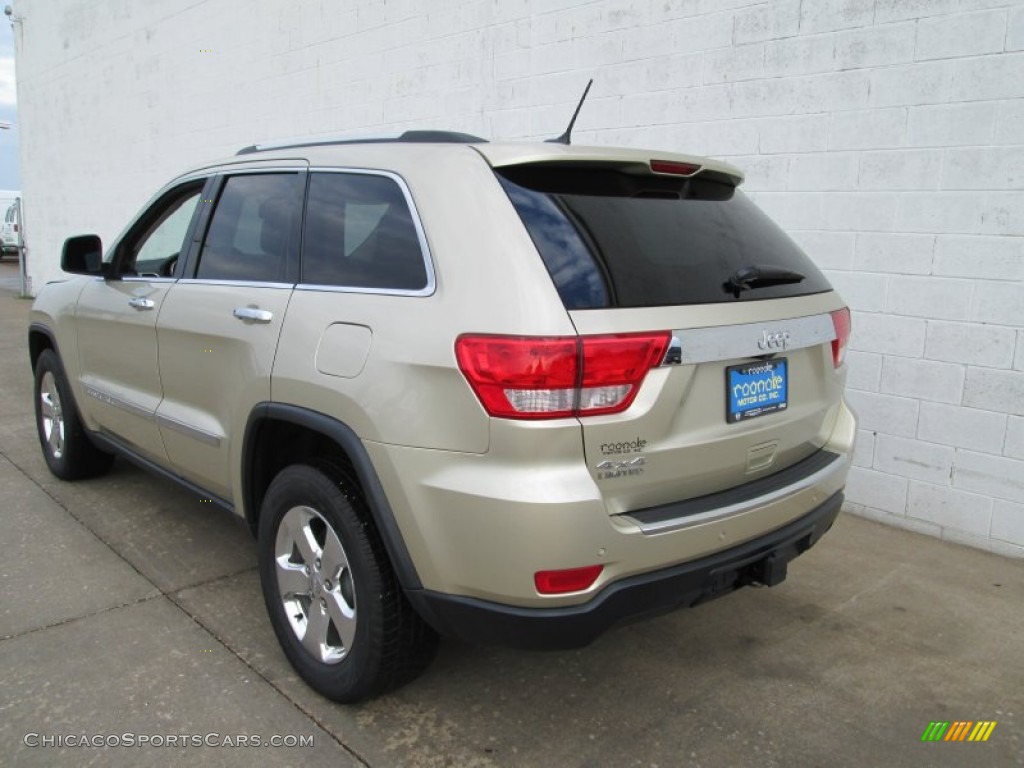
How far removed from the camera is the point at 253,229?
3.24 metres

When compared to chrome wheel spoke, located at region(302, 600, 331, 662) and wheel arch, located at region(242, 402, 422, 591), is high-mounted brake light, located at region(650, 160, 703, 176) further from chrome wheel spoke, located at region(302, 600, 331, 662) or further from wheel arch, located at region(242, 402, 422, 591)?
chrome wheel spoke, located at region(302, 600, 331, 662)

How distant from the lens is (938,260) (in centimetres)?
425

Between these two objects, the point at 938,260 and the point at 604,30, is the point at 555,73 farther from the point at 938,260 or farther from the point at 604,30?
the point at 938,260

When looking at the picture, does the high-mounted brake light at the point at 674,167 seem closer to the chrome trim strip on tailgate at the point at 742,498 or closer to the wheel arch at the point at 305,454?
the chrome trim strip on tailgate at the point at 742,498

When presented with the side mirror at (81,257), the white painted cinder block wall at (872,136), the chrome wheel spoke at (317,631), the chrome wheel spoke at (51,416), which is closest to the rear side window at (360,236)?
the chrome wheel spoke at (317,631)

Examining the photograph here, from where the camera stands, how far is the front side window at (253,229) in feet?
9.94

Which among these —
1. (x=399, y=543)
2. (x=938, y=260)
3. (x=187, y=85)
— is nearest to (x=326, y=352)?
(x=399, y=543)

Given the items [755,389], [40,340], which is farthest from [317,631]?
[40,340]

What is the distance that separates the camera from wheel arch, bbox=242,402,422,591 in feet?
7.68

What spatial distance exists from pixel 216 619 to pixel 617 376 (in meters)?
2.12

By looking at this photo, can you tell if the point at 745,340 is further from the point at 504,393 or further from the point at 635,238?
the point at 504,393

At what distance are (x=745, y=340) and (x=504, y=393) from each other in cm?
79

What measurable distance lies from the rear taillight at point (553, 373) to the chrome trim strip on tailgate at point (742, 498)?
0.34 meters

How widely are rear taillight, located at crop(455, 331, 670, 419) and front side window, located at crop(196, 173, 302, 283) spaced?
1.13 m
